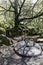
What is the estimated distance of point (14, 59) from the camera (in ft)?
17.3

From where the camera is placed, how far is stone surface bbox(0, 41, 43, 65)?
5.00 metres

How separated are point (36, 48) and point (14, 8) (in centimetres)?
277

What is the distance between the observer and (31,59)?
5.25m

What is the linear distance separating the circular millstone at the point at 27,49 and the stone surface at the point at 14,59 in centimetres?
16

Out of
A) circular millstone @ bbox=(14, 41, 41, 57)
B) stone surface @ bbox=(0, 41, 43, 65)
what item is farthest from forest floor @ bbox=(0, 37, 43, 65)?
circular millstone @ bbox=(14, 41, 41, 57)

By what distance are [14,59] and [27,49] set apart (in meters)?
0.69

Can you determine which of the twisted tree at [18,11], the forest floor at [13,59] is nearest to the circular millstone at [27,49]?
the forest floor at [13,59]

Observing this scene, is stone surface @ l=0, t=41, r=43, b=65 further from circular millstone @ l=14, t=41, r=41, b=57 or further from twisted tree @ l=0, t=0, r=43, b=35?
Result: twisted tree @ l=0, t=0, r=43, b=35

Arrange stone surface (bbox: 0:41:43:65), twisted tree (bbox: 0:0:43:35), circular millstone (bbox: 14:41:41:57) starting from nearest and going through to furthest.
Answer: stone surface (bbox: 0:41:43:65) → circular millstone (bbox: 14:41:41:57) → twisted tree (bbox: 0:0:43:35)

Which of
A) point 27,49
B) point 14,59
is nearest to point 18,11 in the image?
point 27,49

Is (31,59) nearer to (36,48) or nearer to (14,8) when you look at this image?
(36,48)

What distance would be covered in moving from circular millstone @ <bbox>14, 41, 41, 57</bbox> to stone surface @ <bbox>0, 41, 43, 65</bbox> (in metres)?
0.16

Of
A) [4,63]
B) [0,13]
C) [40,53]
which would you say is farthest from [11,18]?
[4,63]

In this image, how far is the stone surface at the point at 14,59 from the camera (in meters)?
5.00
